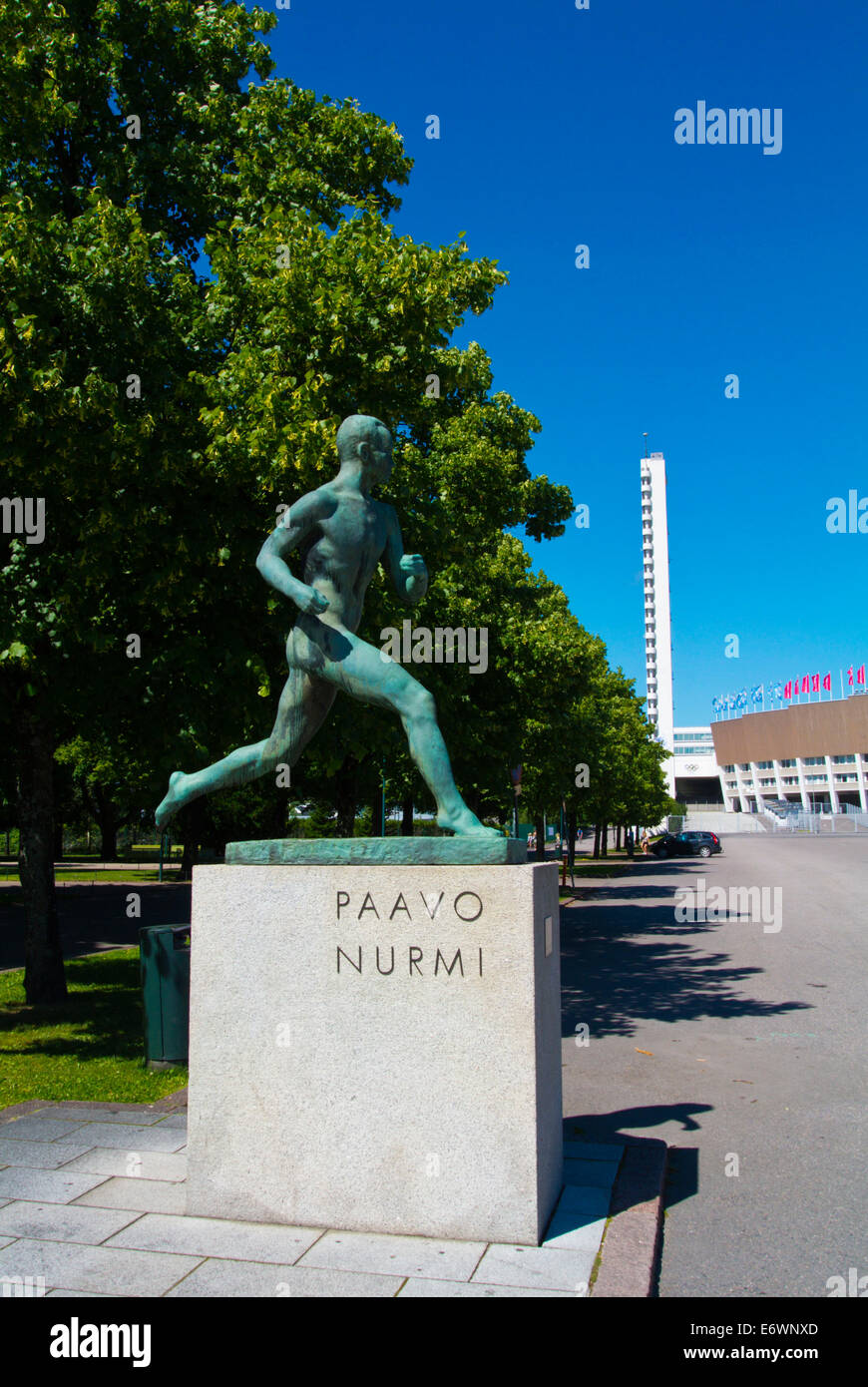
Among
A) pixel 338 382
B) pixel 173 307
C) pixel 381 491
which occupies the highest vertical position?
pixel 173 307

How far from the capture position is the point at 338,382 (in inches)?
355

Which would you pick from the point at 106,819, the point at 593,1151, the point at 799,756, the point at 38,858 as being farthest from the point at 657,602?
the point at 593,1151

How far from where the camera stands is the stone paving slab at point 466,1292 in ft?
12.1

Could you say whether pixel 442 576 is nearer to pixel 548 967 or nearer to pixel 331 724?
pixel 331 724

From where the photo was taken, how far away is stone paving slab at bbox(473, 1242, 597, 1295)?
12.5 ft

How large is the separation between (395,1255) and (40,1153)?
2.43 m

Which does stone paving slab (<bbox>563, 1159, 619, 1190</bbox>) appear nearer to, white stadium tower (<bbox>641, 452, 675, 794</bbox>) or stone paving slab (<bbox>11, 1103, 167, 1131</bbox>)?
stone paving slab (<bbox>11, 1103, 167, 1131</bbox>)

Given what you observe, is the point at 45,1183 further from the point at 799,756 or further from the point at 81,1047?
the point at 799,756

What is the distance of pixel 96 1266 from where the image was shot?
13.0ft

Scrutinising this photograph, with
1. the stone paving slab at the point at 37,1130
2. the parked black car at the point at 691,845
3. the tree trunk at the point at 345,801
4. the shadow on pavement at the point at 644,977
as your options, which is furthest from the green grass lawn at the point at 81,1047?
the parked black car at the point at 691,845

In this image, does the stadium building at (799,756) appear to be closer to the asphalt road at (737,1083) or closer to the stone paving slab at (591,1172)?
the asphalt road at (737,1083)

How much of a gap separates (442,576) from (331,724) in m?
6.51
